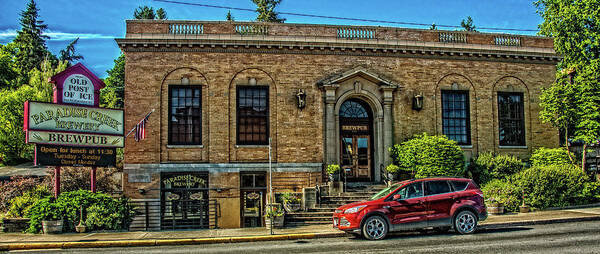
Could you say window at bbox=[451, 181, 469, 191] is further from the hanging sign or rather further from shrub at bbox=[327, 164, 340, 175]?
the hanging sign

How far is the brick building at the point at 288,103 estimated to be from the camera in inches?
809

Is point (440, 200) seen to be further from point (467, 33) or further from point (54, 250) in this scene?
point (467, 33)

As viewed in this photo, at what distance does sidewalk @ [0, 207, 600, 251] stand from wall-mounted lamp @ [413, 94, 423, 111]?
22.5 feet

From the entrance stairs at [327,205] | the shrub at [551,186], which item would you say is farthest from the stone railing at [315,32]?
the shrub at [551,186]

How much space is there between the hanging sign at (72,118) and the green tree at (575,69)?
61.8 feet

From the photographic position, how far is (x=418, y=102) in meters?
21.8

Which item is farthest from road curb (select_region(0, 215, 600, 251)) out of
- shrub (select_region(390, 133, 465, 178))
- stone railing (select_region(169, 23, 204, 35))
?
stone railing (select_region(169, 23, 204, 35))

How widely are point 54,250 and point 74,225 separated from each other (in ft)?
9.34

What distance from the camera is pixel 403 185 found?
13273 mm

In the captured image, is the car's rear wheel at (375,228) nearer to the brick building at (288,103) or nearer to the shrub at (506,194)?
the shrub at (506,194)

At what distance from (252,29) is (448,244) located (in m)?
13.7

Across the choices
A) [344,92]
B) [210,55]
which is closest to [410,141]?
[344,92]

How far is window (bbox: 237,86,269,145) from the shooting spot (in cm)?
2116

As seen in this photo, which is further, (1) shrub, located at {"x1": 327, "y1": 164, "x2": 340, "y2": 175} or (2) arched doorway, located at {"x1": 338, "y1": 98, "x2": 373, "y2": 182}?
(2) arched doorway, located at {"x1": 338, "y1": 98, "x2": 373, "y2": 182}
